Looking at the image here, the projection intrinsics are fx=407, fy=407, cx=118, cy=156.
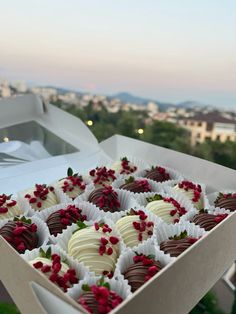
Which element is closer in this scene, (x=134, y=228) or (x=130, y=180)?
(x=134, y=228)

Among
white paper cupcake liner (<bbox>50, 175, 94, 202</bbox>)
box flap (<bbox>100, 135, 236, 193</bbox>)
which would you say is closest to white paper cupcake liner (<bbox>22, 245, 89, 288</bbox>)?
white paper cupcake liner (<bbox>50, 175, 94, 202</bbox>)

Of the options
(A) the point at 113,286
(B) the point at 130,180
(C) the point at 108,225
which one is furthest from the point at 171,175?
(A) the point at 113,286

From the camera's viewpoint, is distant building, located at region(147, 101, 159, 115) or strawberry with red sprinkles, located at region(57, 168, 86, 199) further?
distant building, located at region(147, 101, 159, 115)

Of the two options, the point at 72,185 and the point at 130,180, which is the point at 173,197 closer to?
the point at 130,180

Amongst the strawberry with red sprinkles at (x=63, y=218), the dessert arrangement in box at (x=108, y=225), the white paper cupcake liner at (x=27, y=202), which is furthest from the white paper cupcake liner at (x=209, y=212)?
the white paper cupcake liner at (x=27, y=202)

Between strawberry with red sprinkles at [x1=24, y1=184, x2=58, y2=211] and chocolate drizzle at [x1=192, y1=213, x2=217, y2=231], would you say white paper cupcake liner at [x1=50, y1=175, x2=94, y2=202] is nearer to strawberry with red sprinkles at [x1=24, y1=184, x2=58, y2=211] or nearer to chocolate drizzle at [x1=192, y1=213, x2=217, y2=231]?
strawberry with red sprinkles at [x1=24, y1=184, x2=58, y2=211]

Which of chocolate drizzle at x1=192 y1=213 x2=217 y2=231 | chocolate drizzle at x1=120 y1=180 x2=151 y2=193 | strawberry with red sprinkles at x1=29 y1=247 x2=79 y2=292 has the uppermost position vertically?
strawberry with red sprinkles at x1=29 y1=247 x2=79 y2=292

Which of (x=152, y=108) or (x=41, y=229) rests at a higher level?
(x=152, y=108)
